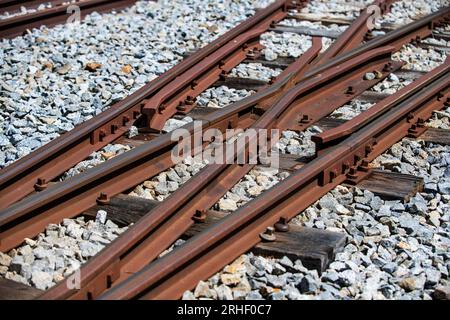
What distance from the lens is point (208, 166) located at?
547 cm

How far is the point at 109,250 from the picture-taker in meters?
4.42

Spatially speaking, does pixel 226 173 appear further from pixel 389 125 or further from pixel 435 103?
pixel 435 103

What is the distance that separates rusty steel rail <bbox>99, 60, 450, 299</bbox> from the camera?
4.27 meters

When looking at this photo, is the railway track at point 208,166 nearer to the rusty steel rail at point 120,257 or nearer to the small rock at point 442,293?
the rusty steel rail at point 120,257

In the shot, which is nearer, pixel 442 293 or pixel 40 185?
pixel 442 293

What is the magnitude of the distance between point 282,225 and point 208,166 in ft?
2.26

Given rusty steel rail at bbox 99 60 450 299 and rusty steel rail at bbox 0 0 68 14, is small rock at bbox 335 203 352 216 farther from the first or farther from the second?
rusty steel rail at bbox 0 0 68 14

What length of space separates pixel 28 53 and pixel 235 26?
2.18 m

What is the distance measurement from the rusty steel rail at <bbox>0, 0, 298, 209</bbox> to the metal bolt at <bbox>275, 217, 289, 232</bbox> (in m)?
1.55

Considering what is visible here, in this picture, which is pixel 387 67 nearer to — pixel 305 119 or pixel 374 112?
pixel 305 119

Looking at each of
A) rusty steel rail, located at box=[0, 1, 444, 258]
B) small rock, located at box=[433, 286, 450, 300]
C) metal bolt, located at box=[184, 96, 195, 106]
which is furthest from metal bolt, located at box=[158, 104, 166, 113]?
small rock, located at box=[433, 286, 450, 300]

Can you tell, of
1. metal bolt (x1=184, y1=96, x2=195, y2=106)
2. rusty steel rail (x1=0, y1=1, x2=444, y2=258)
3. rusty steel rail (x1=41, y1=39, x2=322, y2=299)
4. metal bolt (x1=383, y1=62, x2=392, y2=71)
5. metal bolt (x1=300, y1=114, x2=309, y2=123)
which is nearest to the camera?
rusty steel rail (x1=41, y1=39, x2=322, y2=299)

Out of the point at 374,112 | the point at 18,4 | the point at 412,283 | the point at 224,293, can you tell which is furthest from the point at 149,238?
the point at 18,4
